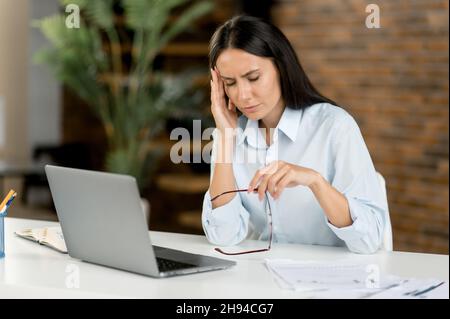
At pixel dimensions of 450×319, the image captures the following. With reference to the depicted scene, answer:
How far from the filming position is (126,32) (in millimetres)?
6117

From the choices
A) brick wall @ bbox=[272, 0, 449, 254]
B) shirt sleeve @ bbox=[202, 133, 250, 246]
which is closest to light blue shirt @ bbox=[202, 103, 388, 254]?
shirt sleeve @ bbox=[202, 133, 250, 246]

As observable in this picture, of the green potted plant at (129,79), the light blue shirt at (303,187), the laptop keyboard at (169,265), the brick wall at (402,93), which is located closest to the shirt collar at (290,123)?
the light blue shirt at (303,187)

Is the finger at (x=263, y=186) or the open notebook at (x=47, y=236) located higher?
the finger at (x=263, y=186)

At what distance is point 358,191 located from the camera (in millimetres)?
2018

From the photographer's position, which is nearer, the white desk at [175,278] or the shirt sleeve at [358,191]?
the white desk at [175,278]

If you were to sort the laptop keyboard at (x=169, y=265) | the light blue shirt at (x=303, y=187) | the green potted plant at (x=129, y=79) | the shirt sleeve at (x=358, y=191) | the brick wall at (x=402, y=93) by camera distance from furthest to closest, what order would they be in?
the green potted plant at (x=129, y=79) → the brick wall at (x=402, y=93) → the light blue shirt at (x=303, y=187) → the shirt sleeve at (x=358, y=191) → the laptop keyboard at (x=169, y=265)

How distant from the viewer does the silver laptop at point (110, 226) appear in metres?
1.60

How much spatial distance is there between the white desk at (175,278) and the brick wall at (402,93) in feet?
7.41

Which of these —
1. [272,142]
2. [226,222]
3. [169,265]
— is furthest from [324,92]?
[169,265]

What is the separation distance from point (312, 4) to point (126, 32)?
1874mm

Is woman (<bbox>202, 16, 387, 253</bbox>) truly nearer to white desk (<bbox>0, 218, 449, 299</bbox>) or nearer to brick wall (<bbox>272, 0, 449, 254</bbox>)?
white desk (<bbox>0, 218, 449, 299</bbox>)

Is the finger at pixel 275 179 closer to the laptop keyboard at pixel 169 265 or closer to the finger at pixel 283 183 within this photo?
the finger at pixel 283 183

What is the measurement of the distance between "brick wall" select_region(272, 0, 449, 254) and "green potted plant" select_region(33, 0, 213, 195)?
96 cm
